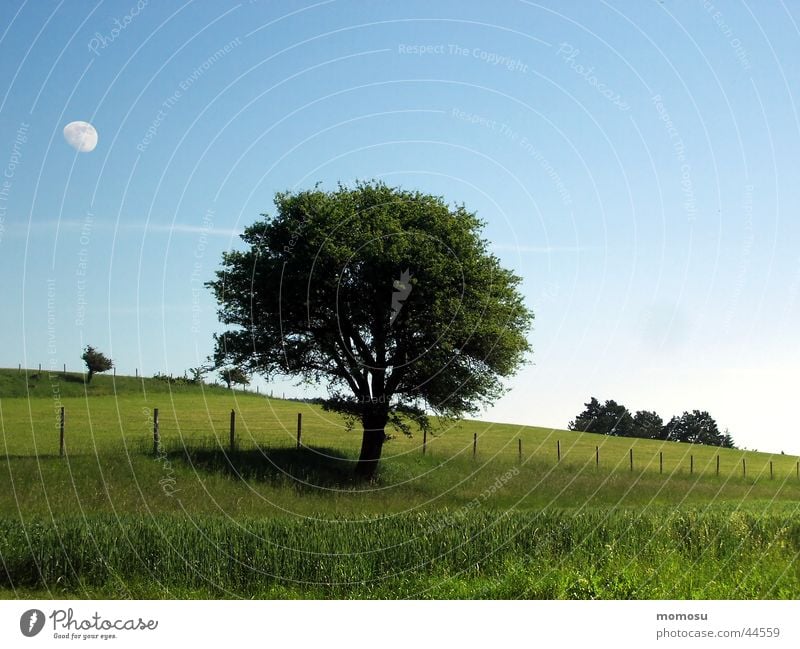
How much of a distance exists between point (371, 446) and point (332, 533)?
18.4 meters

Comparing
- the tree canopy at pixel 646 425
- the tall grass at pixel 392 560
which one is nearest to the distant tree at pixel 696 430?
the tree canopy at pixel 646 425

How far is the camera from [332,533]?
17.2 m

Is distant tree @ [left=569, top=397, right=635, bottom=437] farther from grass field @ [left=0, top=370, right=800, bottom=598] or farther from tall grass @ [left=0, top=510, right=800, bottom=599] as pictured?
tall grass @ [left=0, top=510, right=800, bottom=599]

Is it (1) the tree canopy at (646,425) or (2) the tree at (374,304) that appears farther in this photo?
(1) the tree canopy at (646,425)

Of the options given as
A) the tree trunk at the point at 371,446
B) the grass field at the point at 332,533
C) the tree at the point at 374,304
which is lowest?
the grass field at the point at 332,533

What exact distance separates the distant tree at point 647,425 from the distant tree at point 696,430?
946mm

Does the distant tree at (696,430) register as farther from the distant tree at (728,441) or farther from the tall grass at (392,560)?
the tall grass at (392,560)

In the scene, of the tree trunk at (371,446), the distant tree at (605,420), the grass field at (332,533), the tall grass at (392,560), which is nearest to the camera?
the tall grass at (392,560)

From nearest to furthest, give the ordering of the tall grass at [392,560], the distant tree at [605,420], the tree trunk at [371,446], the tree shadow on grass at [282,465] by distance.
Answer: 1. the tall grass at [392,560]
2. the tree shadow on grass at [282,465]
3. the tree trunk at [371,446]
4. the distant tree at [605,420]

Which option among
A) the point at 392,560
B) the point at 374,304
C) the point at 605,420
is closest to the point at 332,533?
the point at 392,560

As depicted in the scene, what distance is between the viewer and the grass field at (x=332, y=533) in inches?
592

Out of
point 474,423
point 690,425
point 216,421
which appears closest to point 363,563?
point 216,421

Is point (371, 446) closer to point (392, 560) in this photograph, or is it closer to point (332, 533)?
point (332, 533)

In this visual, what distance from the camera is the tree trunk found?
34969mm
